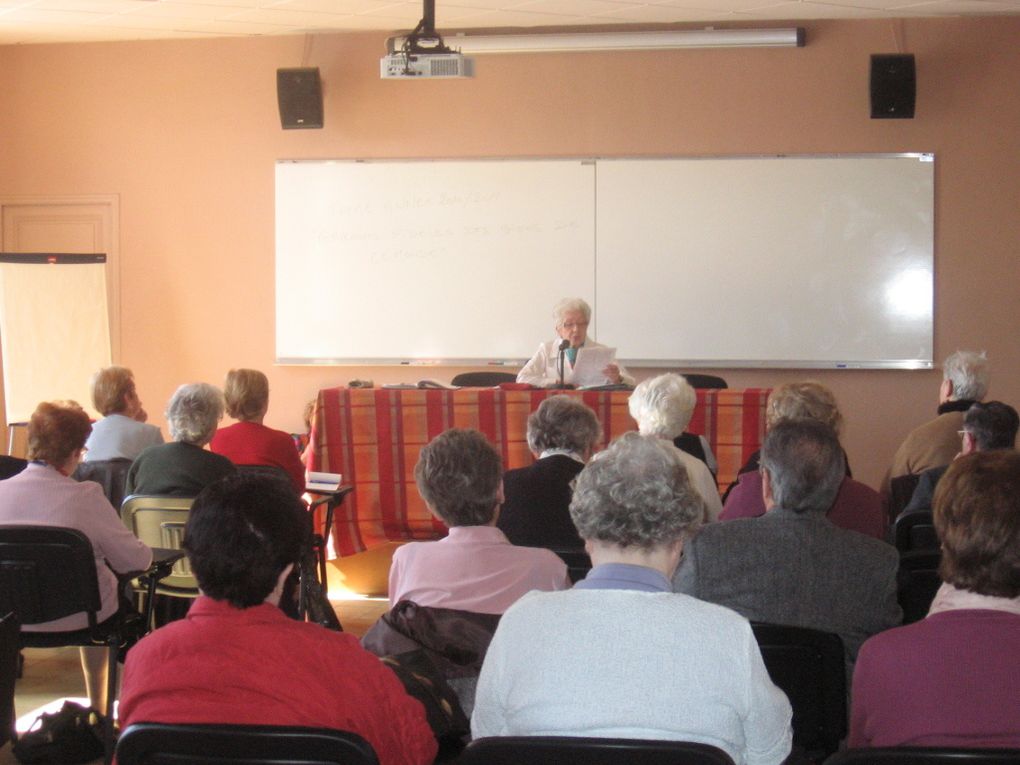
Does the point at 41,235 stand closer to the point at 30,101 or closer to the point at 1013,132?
the point at 30,101

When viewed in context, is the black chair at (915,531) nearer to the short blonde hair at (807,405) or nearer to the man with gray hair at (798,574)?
the short blonde hair at (807,405)

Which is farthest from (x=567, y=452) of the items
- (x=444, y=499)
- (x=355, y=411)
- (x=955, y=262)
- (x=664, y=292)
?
(x=955, y=262)

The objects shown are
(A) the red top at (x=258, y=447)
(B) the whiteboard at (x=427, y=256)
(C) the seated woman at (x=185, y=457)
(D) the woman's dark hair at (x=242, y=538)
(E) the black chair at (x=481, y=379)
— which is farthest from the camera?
(B) the whiteboard at (x=427, y=256)

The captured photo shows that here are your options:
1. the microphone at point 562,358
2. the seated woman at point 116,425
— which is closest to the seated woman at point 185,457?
the seated woman at point 116,425

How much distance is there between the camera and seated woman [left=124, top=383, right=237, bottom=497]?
12.9 feet

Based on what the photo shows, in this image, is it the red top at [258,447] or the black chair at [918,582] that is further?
the red top at [258,447]

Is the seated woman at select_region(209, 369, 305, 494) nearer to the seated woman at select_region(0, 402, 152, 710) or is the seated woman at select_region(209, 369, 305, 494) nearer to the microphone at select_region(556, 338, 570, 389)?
the seated woman at select_region(0, 402, 152, 710)

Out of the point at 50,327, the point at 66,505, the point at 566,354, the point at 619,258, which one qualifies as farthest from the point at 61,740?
the point at 619,258

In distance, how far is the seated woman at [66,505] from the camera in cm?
326

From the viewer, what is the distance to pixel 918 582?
2.74 meters

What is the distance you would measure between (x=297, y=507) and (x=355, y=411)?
356cm

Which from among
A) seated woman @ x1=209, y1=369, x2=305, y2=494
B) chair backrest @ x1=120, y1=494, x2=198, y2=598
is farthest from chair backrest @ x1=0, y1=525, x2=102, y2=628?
seated woman @ x1=209, y1=369, x2=305, y2=494

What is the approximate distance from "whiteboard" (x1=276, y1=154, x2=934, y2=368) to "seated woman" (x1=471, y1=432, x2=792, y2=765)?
533 cm

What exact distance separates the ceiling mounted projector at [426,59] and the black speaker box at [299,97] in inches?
59.0
